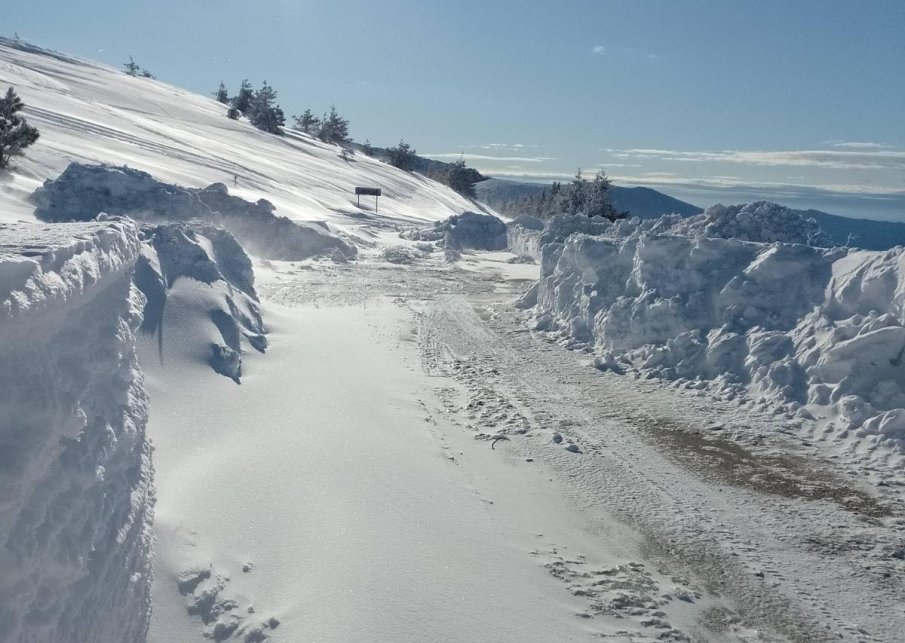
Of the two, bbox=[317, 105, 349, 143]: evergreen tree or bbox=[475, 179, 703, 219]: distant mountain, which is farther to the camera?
bbox=[475, 179, 703, 219]: distant mountain

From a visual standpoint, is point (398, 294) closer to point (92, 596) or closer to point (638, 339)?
point (638, 339)

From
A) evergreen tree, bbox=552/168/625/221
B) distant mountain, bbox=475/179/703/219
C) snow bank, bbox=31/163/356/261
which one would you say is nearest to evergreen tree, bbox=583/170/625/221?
evergreen tree, bbox=552/168/625/221

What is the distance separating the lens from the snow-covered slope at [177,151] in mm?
32156

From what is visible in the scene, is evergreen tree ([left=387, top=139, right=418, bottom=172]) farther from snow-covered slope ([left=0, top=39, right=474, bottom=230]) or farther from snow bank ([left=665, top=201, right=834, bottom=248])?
snow bank ([left=665, top=201, right=834, bottom=248])

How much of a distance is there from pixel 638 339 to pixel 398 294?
882 centimetres

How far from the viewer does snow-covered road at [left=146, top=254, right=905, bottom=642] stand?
5.00 m

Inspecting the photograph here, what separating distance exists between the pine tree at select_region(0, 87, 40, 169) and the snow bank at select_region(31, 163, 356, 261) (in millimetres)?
3606

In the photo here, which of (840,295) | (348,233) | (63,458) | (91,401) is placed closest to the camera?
(63,458)

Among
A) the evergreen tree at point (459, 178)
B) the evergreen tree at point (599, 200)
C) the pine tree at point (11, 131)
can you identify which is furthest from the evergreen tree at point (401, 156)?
the pine tree at point (11, 131)

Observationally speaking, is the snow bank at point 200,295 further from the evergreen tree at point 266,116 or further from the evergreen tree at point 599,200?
the evergreen tree at point 266,116

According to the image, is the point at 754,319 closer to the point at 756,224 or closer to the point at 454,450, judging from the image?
the point at 454,450

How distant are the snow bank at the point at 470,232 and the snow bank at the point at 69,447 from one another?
32338 millimetres

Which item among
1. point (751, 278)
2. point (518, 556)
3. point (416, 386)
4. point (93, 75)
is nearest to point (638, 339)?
point (751, 278)

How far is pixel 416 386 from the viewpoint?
34.5 ft
